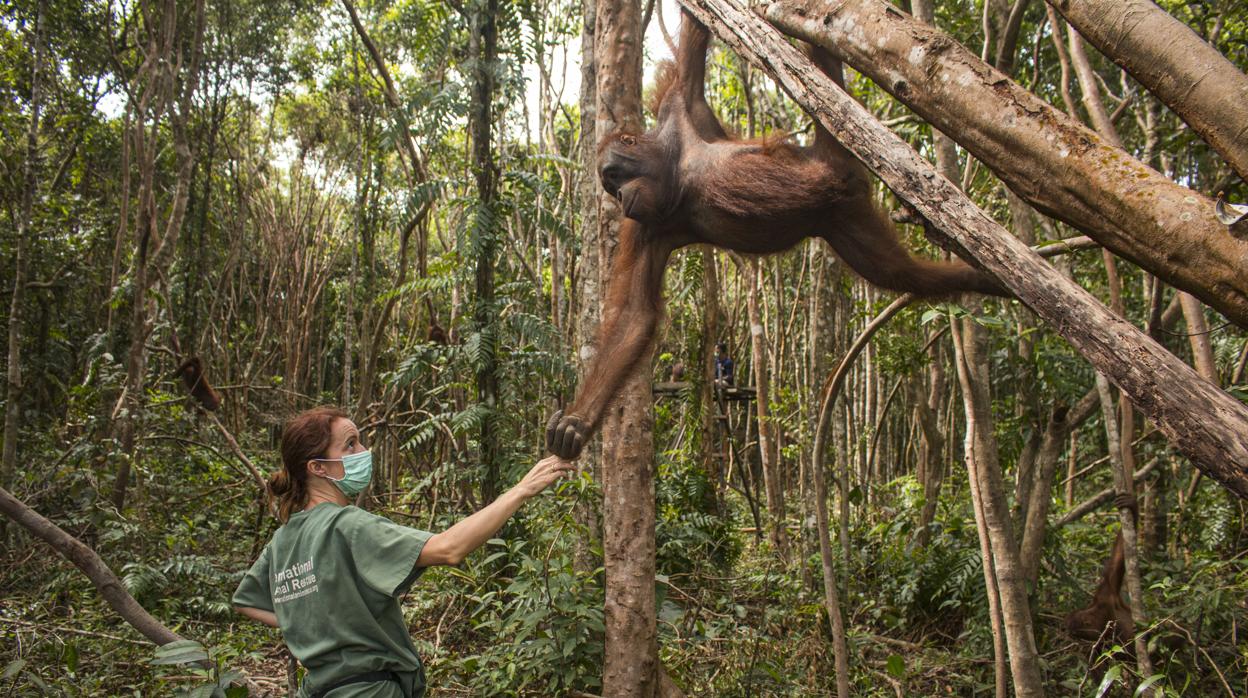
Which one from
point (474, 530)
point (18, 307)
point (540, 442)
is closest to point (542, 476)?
point (474, 530)

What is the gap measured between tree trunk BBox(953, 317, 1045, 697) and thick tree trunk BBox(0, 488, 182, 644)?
2.94 metres

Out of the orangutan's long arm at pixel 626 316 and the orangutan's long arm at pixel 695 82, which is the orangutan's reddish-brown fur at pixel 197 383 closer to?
the orangutan's long arm at pixel 626 316

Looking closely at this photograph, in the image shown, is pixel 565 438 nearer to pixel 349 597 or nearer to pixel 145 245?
pixel 349 597

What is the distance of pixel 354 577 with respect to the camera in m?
2.14

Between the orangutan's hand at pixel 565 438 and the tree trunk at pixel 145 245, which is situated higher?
the tree trunk at pixel 145 245

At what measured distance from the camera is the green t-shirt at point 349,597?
208cm

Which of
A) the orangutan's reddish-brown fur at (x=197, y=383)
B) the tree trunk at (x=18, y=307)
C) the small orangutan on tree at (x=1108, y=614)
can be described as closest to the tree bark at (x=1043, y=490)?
the small orangutan on tree at (x=1108, y=614)

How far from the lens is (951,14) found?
539 cm

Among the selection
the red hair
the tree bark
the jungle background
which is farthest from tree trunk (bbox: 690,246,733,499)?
the red hair

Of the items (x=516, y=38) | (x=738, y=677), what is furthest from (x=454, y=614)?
(x=516, y=38)

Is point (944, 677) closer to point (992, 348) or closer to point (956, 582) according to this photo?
point (956, 582)

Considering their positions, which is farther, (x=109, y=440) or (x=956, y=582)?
(x=109, y=440)

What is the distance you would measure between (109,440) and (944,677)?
5.85m

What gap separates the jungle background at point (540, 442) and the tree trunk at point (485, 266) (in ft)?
0.07
